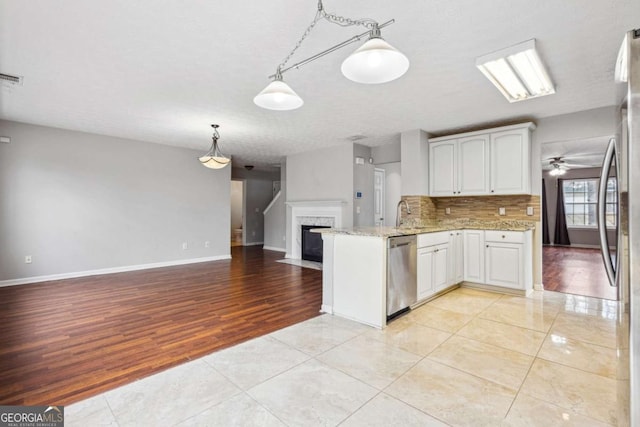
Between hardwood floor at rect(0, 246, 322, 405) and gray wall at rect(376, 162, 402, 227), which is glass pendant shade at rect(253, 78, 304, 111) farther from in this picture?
gray wall at rect(376, 162, 402, 227)

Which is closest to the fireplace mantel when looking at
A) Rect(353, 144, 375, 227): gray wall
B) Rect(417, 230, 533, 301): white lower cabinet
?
Rect(353, 144, 375, 227): gray wall

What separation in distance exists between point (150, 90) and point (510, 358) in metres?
4.30

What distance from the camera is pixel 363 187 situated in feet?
20.8

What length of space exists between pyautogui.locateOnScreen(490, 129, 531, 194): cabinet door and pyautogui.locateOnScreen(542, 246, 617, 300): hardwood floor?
1588 millimetres

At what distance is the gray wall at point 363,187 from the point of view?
241 inches

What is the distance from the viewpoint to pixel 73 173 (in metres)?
5.05

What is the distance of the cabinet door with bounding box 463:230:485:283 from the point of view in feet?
14.0

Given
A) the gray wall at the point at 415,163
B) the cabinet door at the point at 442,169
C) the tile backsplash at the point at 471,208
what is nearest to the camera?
the tile backsplash at the point at 471,208

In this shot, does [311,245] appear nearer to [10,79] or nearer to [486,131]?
[486,131]

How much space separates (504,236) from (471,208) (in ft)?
3.18

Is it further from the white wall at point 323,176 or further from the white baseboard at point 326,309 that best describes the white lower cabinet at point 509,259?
the white wall at point 323,176

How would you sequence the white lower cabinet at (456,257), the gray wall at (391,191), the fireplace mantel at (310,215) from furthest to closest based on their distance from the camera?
the gray wall at (391,191) < the fireplace mantel at (310,215) < the white lower cabinet at (456,257)

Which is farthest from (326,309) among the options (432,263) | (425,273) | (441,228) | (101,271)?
(101,271)

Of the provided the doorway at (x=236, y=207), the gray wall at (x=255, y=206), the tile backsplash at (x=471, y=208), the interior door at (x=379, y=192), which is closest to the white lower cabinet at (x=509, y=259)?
the tile backsplash at (x=471, y=208)
